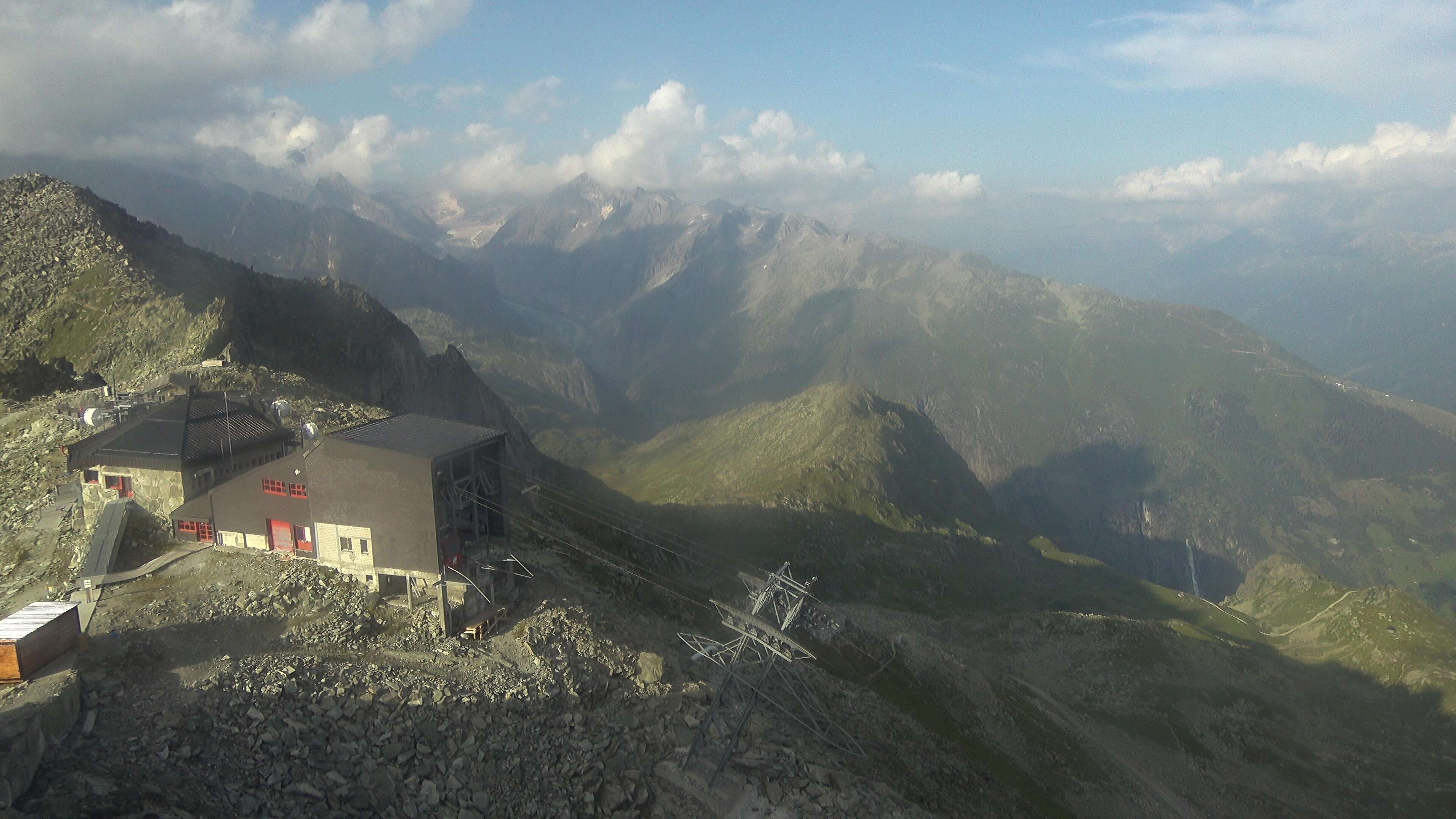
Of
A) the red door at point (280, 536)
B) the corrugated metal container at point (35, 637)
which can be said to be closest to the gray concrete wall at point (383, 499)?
the red door at point (280, 536)

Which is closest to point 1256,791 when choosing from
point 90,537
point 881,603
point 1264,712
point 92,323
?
point 1264,712

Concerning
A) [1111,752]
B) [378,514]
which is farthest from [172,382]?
[1111,752]

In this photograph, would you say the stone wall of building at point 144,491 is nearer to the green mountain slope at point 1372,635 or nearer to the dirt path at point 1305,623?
the green mountain slope at point 1372,635

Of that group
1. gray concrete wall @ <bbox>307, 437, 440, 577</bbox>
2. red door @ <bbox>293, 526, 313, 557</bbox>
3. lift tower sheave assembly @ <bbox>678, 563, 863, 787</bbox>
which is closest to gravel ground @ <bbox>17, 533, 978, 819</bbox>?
red door @ <bbox>293, 526, 313, 557</bbox>

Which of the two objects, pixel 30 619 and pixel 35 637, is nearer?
pixel 35 637

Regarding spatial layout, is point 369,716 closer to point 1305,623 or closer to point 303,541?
point 303,541
